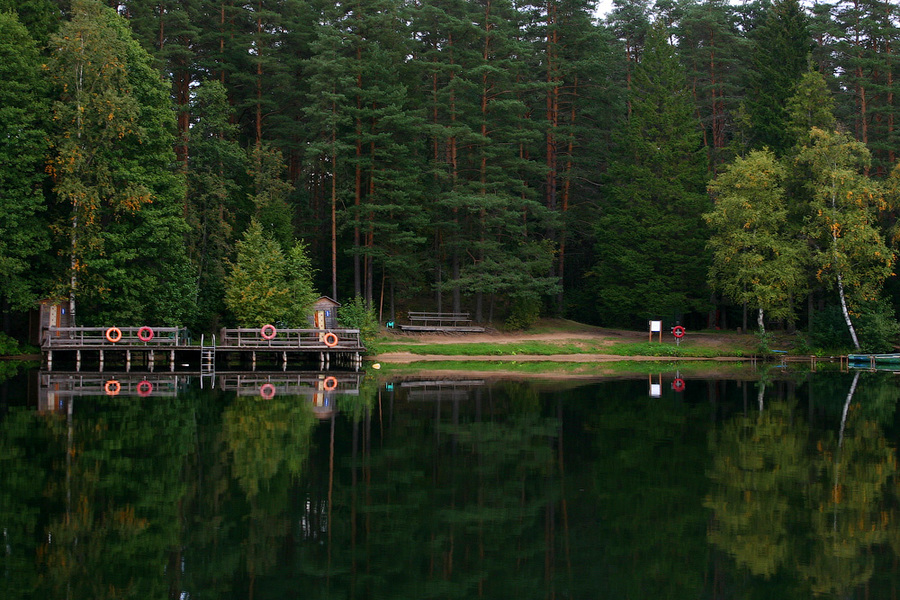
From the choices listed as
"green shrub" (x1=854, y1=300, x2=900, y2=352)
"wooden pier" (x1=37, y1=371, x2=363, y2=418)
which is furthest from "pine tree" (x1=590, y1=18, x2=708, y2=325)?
"wooden pier" (x1=37, y1=371, x2=363, y2=418)

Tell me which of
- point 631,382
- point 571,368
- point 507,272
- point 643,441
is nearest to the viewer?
point 643,441

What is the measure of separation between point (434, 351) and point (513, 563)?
34.6 meters

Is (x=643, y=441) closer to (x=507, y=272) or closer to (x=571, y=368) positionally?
(x=571, y=368)

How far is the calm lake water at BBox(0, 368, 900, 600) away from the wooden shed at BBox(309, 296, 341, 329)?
20.7m

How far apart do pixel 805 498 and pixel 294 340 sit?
97.1ft

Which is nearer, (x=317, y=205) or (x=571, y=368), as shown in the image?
(x=571, y=368)

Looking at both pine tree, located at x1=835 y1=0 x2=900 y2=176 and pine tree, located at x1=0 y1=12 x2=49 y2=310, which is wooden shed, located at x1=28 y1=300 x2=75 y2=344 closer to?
pine tree, located at x1=0 y1=12 x2=49 y2=310

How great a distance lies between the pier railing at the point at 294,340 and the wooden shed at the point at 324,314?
4.02 meters

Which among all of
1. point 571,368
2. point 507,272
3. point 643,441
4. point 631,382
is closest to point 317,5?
point 507,272

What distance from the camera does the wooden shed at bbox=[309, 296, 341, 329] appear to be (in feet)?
151

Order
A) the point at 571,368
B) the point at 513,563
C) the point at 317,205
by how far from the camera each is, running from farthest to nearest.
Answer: the point at 317,205 → the point at 571,368 → the point at 513,563

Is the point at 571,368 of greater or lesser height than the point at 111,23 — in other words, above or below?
below

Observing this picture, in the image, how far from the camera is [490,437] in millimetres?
20125

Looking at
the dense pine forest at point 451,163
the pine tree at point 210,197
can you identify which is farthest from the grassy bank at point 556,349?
the pine tree at point 210,197
